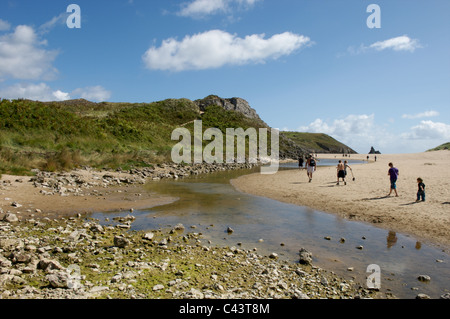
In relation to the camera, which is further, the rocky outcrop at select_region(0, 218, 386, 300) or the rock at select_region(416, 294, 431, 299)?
the rock at select_region(416, 294, 431, 299)

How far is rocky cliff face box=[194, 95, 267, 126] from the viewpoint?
103 m

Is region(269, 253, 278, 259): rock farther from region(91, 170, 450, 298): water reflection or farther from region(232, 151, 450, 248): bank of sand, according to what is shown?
region(232, 151, 450, 248): bank of sand

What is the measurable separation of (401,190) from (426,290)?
43.1 feet

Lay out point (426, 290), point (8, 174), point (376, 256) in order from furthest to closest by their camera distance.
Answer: point (8, 174) < point (376, 256) < point (426, 290)

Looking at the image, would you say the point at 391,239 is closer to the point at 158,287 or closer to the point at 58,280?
the point at 158,287

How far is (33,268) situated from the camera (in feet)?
18.4

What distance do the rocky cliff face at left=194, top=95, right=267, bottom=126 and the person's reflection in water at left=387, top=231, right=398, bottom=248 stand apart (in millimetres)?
91723

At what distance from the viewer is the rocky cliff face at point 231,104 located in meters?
103

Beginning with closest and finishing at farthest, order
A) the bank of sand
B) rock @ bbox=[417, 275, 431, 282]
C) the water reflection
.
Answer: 1. rock @ bbox=[417, 275, 431, 282]
2. the water reflection
3. the bank of sand

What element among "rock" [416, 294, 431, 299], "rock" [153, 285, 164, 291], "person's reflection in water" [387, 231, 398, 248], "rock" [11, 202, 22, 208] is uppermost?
"rock" [11, 202, 22, 208]

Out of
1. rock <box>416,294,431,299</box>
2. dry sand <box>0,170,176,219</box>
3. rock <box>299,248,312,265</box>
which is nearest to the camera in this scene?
rock <box>416,294,431,299</box>

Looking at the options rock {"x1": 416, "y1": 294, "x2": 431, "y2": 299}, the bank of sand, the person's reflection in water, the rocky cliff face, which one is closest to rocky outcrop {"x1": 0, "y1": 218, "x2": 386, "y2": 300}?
rock {"x1": 416, "y1": 294, "x2": 431, "y2": 299}
